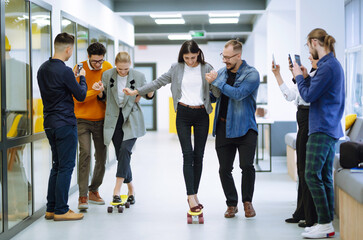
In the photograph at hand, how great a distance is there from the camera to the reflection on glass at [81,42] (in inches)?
245

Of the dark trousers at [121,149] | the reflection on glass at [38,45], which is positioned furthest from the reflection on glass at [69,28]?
the dark trousers at [121,149]

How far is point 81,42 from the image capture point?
6.37 m

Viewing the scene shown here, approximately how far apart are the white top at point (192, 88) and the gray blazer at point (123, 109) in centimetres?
64

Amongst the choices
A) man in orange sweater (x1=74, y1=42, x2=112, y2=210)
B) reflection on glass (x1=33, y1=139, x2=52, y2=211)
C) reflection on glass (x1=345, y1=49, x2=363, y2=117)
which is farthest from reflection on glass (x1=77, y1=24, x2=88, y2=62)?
reflection on glass (x1=345, y1=49, x2=363, y2=117)

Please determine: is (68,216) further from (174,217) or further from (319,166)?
(319,166)

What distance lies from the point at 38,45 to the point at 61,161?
1203 millimetres

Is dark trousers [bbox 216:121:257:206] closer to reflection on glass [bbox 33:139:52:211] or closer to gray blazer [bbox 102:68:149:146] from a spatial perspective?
gray blazer [bbox 102:68:149:146]

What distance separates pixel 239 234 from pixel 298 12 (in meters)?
2.88

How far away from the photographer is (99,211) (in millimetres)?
4805

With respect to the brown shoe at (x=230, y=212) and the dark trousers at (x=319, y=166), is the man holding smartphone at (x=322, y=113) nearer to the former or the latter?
the dark trousers at (x=319, y=166)

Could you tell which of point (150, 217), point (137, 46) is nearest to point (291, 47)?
point (150, 217)

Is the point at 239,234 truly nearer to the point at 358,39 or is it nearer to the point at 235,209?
the point at 235,209

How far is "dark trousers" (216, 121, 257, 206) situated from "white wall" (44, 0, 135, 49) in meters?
2.18

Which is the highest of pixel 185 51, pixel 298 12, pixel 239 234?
pixel 298 12
